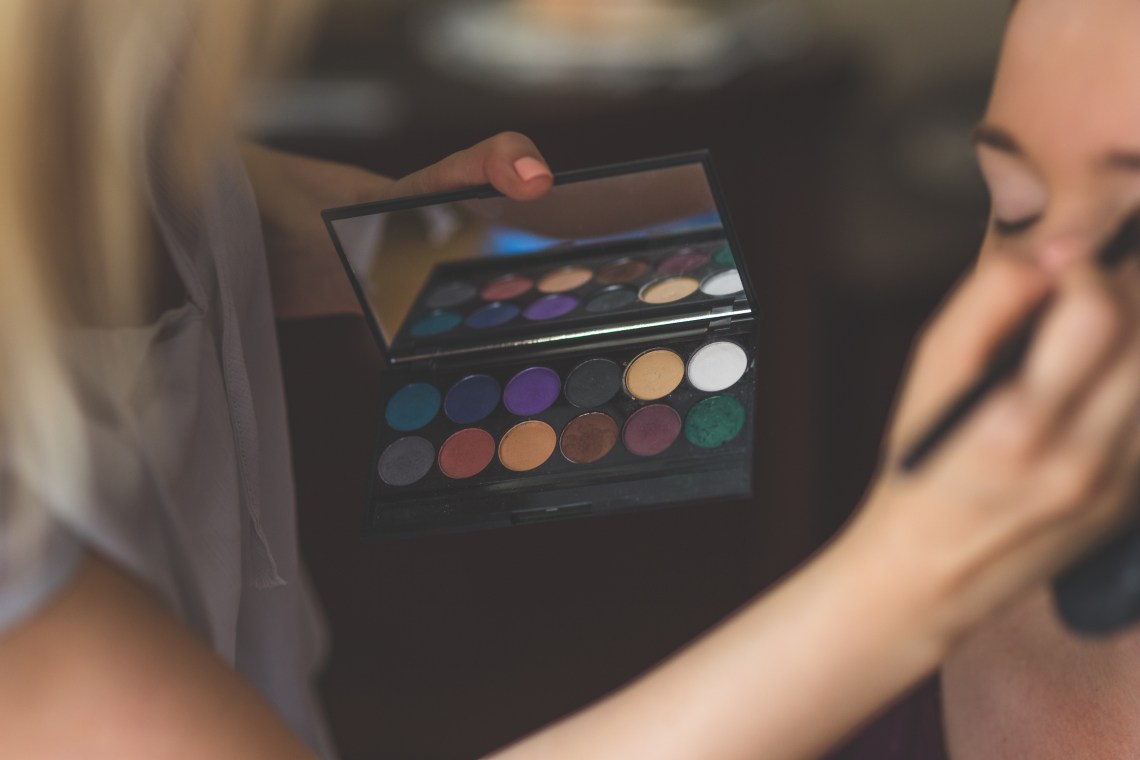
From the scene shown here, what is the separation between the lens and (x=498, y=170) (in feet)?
1.86

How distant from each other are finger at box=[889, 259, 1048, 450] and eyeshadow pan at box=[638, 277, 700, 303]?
1.00 ft

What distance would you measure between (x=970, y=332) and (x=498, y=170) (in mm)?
288

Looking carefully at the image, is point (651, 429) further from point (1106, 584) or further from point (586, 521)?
point (586, 521)

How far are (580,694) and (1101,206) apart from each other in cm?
91

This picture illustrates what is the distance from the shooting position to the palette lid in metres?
0.60

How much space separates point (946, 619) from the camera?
0.37 meters

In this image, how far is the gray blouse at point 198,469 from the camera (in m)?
0.47

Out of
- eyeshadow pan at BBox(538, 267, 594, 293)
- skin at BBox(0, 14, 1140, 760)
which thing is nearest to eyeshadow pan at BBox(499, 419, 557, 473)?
eyeshadow pan at BBox(538, 267, 594, 293)

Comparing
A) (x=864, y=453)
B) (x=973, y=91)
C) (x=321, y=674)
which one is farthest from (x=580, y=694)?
(x=973, y=91)

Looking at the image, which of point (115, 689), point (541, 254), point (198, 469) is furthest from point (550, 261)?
point (115, 689)

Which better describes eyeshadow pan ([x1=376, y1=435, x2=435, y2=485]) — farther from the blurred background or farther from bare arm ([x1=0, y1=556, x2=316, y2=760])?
bare arm ([x1=0, y1=556, x2=316, y2=760])

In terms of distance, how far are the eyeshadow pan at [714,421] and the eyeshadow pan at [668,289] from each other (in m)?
0.09

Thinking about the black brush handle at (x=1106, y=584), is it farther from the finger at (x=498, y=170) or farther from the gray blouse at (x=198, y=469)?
the gray blouse at (x=198, y=469)

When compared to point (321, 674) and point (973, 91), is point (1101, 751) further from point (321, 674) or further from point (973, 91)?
point (973, 91)
